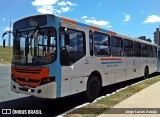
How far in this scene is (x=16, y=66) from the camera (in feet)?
30.2

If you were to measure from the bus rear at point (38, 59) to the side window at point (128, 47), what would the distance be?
21.2ft

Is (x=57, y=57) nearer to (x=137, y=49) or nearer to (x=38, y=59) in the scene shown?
(x=38, y=59)

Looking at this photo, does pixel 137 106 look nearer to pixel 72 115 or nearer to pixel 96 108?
pixel 96 108

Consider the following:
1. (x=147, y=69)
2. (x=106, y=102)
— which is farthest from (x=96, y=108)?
(x=147, y=69)

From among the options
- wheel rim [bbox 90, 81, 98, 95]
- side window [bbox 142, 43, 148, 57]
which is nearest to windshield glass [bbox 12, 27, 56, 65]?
wheel rim [bbox 90, 81, 98, 95]

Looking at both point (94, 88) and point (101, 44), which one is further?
point (101, 44)

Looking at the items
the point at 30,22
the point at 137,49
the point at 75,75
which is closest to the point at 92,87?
the point at 75,75

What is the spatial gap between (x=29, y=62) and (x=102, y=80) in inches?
141

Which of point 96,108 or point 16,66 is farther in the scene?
point 16,66

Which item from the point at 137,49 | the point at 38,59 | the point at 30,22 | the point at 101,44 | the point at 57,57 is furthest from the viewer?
the point at 137,49

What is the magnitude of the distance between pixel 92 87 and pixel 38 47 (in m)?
2.90

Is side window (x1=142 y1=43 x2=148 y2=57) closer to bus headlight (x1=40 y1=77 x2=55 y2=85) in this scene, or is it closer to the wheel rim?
the wheel rim

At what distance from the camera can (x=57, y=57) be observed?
836 cm

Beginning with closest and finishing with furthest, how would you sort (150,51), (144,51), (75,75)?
(75,75) < (144,51) < (150,51)
